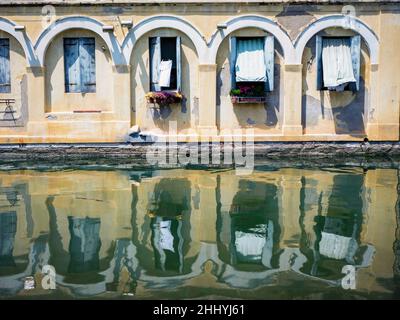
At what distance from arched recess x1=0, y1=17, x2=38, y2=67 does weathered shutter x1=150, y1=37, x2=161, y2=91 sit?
302 cm

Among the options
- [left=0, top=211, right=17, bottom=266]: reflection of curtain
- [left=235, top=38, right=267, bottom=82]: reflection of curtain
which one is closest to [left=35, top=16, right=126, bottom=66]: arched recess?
[left=235, top=38, right=267, bottom=82]: reflection of curtain

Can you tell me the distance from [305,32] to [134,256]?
9610mm

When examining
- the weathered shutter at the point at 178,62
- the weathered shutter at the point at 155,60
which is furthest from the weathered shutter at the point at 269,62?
the weathered shutter at the point at 155,60

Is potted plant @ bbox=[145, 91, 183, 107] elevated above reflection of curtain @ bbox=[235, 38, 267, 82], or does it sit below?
below

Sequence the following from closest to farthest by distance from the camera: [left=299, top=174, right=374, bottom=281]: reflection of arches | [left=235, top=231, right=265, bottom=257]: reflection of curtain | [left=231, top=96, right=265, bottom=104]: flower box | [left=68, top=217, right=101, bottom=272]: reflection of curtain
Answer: [left=299, top=174, right=374, bottom=281]: reflection of arches, [left=68, top=217, right=101, bottom=272]: reflection of curtain, [left=235, top=231, right=265, bottom=257]: reflection of curtain, [left=231, top=96, right=265, bottom=104]: flower box

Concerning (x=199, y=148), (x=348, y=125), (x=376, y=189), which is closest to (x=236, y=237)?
(x=376, y=189)

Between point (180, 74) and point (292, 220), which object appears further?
point (180, 74)

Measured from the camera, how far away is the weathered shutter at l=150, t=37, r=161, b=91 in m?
14.1

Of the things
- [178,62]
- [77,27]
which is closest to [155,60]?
[178,62]

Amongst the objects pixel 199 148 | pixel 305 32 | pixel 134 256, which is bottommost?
pixel 134 256

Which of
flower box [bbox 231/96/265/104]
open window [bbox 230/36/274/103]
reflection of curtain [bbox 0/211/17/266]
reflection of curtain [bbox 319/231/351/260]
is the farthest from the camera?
flower box [bbox 231/96/265/104]

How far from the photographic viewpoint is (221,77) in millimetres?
14266

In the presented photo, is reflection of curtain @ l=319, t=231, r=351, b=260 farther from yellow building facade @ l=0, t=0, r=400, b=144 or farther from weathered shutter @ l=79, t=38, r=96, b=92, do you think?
weathered shutter @ l=79, t=38, r=96, b=92

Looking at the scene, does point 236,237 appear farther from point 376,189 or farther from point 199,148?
point 199,148
